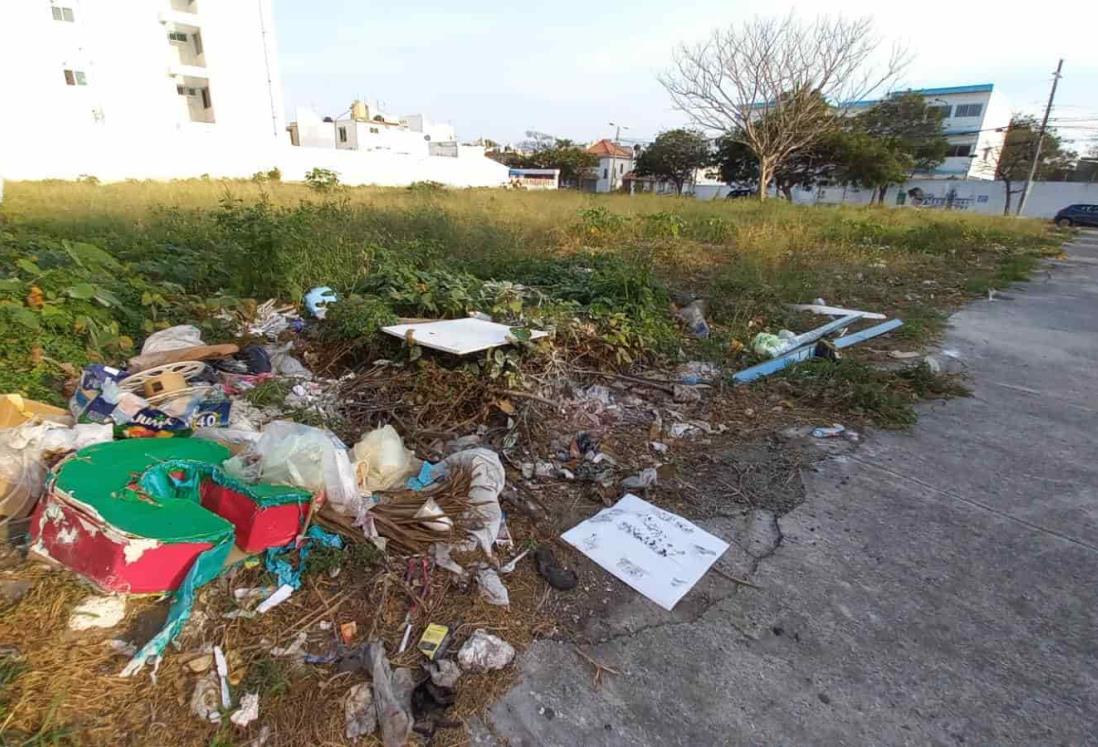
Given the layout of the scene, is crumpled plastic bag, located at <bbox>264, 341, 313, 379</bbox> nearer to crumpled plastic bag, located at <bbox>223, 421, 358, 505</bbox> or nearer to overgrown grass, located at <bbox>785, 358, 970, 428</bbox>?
crumpled plastic bag, located at <bbox>223, 421, 358, 505</bbox>

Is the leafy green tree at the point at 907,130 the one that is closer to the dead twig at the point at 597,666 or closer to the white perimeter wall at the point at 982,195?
the white perimeter wall at the point at 982,195

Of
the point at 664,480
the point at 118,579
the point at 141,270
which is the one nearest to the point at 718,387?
the point at 664,480

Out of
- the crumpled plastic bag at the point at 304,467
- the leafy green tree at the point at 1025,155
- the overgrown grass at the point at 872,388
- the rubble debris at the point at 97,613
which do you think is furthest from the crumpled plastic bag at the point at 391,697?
the leafy green tree at the point at 1025,155

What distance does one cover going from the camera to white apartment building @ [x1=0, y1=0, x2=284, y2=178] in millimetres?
19719

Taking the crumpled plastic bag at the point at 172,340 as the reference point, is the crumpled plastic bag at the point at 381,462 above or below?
below

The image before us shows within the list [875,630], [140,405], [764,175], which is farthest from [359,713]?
[764,175]

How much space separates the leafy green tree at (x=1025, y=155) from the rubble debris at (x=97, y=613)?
4202 cm

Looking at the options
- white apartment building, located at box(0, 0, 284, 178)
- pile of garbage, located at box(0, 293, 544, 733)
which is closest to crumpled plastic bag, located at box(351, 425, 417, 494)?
pile of garbage, located at box(0, 293, 544, 733)

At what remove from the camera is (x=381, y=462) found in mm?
2283

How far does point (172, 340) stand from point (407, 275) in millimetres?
1605

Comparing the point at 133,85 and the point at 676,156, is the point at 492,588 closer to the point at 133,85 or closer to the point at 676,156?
the point at 133,85

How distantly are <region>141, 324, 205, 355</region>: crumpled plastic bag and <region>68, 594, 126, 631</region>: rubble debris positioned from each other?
79.4 inches

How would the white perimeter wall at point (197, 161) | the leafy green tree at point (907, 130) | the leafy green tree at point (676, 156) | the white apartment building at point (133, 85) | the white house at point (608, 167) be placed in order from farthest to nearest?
the white house at point (608, 167), the leafy green tree at point (676, 156), the leafy green tree at point (907, 130), the white apartment building at point (133, 85), the white perimeter wall at point (197, 161)

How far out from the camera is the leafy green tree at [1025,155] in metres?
33.1
